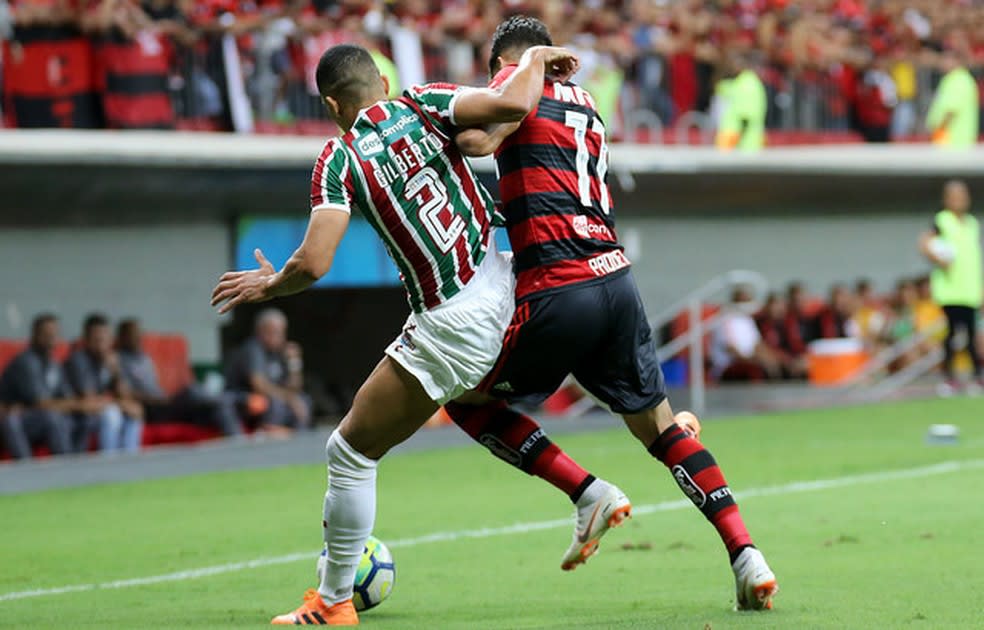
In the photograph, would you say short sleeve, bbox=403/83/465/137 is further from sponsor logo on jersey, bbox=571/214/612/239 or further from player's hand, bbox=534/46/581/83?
sponsor logo on jersey, bbox=571/214/612/239

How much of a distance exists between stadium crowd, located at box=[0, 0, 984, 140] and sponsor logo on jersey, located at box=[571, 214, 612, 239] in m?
10.3

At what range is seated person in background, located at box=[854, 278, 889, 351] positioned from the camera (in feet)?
73.4

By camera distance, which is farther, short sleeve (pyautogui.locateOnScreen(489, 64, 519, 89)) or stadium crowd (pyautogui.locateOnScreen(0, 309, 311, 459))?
stadium crowd (pyautogui.locateOnScreen(0, 309, 311, 459))

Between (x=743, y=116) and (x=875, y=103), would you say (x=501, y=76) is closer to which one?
(x=743, y=116)

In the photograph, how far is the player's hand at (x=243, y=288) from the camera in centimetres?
591

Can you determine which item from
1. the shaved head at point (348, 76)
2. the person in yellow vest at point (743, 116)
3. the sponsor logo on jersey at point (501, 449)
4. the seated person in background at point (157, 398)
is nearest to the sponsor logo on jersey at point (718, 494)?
the sponsor logo on jersey at point (501, 449)

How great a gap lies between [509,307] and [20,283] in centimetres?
1283

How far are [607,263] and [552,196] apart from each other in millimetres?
332

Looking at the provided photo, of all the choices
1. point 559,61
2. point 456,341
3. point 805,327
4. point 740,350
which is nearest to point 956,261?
point 740,350

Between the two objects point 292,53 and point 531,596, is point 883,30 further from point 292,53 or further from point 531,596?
point 531,596

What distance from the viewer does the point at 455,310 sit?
6.14 metres

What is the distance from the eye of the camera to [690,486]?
6.35 metres

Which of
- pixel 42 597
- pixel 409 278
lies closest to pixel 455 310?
pixel 409 278

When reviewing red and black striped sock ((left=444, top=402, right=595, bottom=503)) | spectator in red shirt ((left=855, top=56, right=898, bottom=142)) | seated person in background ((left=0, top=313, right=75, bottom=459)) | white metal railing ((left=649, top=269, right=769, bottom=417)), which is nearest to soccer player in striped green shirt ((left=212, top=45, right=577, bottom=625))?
red and black striped sock ((left=444, top=402, right=595, bottom=503))
